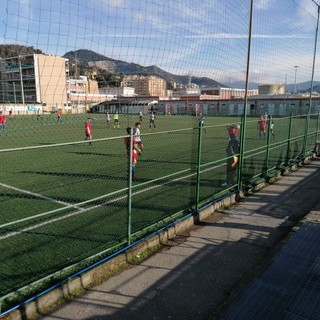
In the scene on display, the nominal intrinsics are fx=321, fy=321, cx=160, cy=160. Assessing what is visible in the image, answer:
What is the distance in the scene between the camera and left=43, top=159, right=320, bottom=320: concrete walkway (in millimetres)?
3695

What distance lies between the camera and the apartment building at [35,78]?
3.57m

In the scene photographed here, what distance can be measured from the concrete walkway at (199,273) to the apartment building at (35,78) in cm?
254

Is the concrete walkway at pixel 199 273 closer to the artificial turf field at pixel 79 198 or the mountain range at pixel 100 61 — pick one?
the artificial turf field at pixel 79 198

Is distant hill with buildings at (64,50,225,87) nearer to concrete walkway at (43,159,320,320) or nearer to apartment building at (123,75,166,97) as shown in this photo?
apartment building at (123,75,166,97)

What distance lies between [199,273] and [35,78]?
3.33 meters

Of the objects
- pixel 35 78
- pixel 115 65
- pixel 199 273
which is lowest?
pixel 199 273

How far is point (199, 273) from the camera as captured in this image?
4.48 m

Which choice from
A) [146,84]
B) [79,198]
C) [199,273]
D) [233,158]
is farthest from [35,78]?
[233,158]

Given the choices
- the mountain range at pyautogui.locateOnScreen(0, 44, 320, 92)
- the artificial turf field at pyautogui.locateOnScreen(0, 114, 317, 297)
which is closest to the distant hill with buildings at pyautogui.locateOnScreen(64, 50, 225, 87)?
the mountain range at pyautogui.locateOnScreen(0, 44, 320, 92)

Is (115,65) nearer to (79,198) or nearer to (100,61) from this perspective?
(100,61)

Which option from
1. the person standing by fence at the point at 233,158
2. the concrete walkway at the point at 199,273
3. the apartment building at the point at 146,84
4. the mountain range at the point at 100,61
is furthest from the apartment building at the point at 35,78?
the person standing by fence at the point at 233,158

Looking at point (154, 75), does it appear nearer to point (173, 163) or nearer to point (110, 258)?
point (110, 258)

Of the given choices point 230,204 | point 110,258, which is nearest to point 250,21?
point 230,204

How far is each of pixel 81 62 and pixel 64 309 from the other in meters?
2.92
